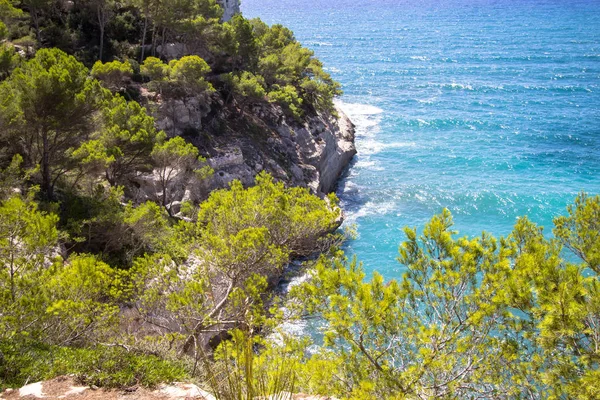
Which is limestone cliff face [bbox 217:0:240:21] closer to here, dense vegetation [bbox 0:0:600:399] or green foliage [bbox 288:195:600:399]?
dense vegetation [bbox 0:0:600:399]

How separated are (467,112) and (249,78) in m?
31.0

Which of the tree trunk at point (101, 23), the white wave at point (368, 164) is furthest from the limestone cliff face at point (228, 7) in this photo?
the white wave at point (368, 164)

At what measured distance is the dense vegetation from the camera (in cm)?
875

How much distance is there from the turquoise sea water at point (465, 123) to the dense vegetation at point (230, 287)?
14.8 m

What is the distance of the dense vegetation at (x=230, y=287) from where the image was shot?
8.75 metres

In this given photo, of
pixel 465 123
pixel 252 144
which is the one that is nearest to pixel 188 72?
pixel 252 144

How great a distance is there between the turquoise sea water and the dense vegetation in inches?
583

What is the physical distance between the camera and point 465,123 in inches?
2084

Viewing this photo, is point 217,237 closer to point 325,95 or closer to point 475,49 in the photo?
point 325,95

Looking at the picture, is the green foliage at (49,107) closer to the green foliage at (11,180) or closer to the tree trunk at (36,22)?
the green foliage at (11,180)

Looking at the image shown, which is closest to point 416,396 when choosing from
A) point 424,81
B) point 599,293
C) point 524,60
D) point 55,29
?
point 599,293

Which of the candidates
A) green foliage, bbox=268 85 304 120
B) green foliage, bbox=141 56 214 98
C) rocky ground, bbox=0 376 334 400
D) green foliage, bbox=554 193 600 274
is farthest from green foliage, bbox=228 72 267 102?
rocky ground, bbox=0 376 334 400

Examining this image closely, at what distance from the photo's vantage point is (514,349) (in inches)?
348

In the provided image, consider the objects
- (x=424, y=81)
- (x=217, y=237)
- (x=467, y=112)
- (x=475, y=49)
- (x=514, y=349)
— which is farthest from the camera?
(x=475, y=49)
